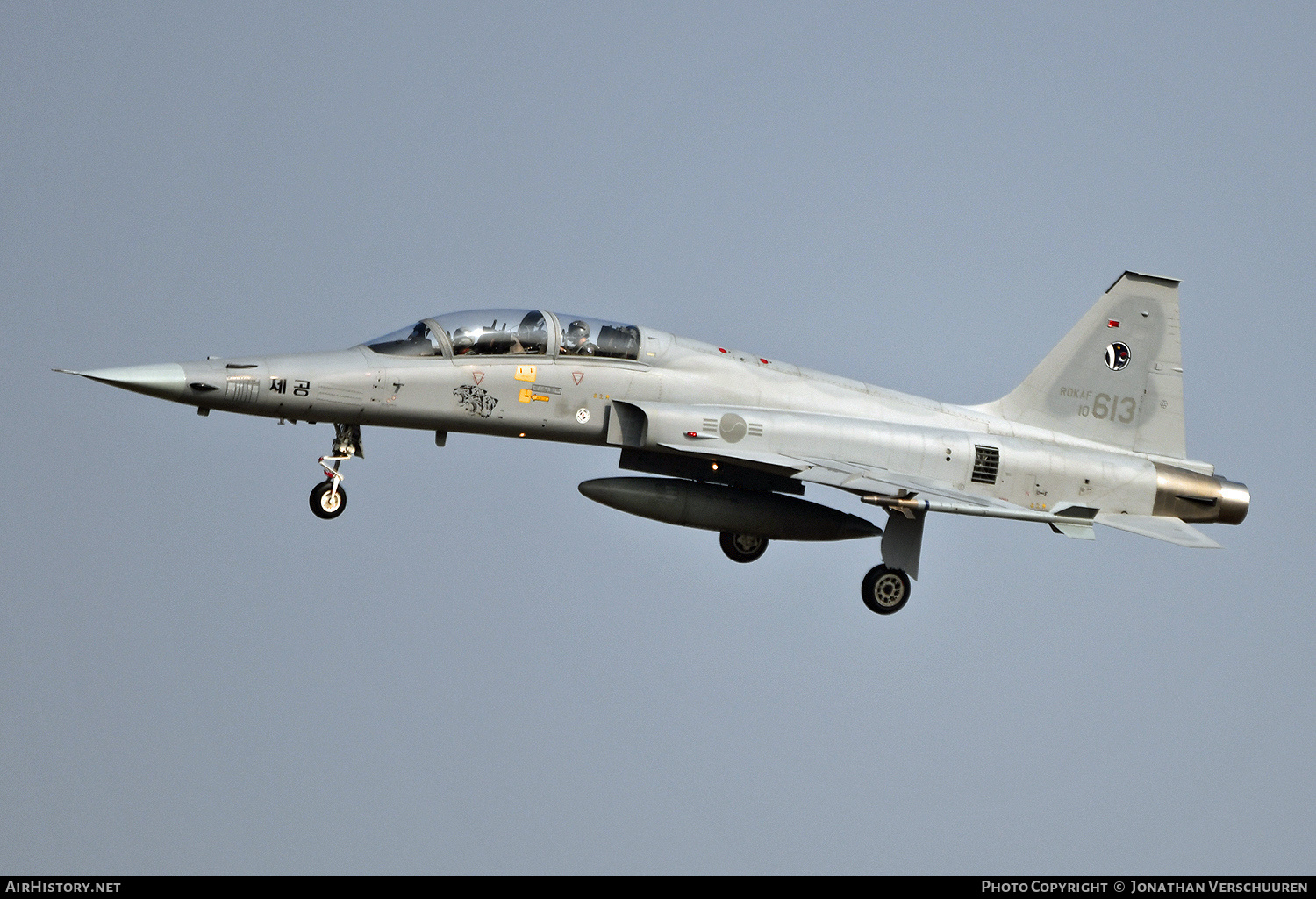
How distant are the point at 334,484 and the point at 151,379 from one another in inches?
95.5

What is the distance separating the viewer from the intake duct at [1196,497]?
66.2 ft

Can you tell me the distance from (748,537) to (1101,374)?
5317mm

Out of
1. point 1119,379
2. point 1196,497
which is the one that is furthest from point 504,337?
point 1196,497

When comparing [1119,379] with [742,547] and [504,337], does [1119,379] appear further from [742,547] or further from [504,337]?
[504,337]

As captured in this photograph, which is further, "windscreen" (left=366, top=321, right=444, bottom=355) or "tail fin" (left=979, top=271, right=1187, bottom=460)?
"tail fin" (left=979, top=271, right=1187, bottom=460)

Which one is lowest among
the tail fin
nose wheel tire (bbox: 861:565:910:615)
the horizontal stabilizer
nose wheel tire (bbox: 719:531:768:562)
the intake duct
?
nose wheel tire (bbox: 861:565:910:615)

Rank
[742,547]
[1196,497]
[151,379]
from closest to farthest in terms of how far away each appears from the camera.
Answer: [151,379], [1196,497], [742,547]

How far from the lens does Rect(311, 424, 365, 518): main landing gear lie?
1745 centimetres

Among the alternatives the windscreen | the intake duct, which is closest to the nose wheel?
the windscreen

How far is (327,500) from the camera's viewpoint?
17.5 meters

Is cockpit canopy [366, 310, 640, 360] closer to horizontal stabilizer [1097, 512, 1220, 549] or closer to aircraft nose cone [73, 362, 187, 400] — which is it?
aircraft nose cone [73, 362, 187, 400]

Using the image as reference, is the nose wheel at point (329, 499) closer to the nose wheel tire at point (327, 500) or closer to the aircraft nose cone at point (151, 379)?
the nose wheel tire at point (327, 500)

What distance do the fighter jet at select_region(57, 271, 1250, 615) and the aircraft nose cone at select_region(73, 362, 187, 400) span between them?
0.8 inches
